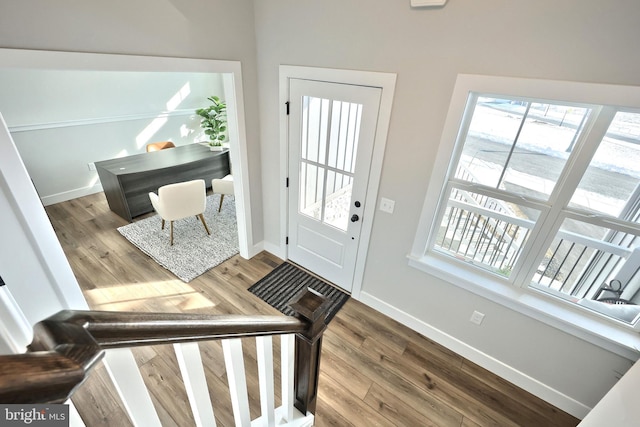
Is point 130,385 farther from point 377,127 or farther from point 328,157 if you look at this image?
point 328,157

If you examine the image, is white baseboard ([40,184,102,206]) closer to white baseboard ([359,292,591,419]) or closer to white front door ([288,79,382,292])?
white front door ([288,79,382,292])

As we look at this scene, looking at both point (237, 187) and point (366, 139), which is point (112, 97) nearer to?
point (237, 187)

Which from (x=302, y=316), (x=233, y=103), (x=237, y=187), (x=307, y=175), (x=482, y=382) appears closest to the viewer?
(x=302, y=316)

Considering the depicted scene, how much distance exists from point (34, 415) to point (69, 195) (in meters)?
5.15

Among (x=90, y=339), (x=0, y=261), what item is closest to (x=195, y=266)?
(x=0, y=261)

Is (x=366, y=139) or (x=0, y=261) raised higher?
(x=366, y=139)

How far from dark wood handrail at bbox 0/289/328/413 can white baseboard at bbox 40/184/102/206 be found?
4.85 meters

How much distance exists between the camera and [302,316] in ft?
3.50

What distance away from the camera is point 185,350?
28.1 inches

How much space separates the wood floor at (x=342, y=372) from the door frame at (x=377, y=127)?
58cm

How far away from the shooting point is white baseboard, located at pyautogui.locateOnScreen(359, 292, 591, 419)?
191cm

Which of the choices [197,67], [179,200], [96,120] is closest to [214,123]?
[96,120]

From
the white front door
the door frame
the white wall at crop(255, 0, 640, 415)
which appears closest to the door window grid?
the white front door

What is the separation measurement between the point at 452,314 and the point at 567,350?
70cm
